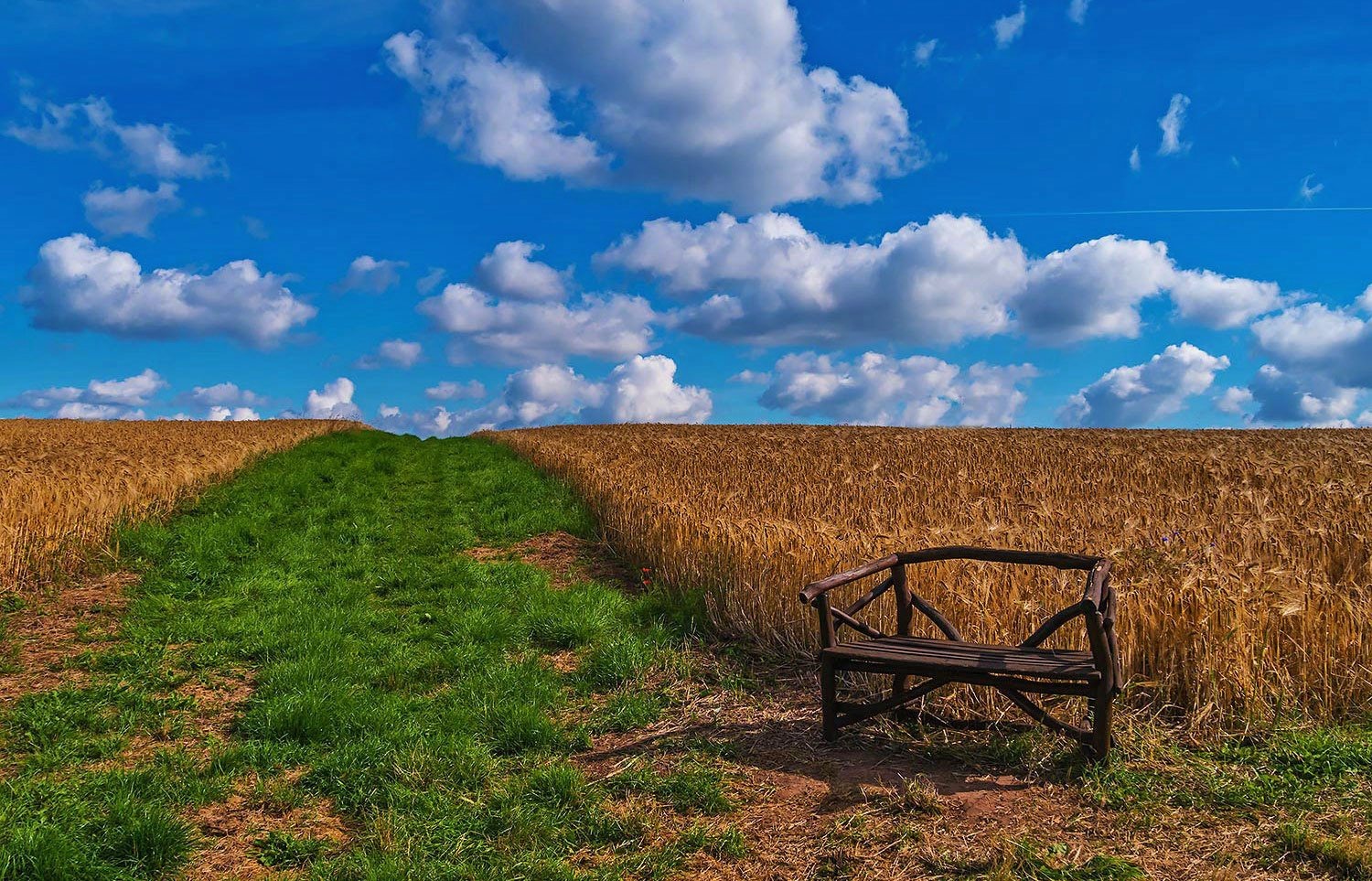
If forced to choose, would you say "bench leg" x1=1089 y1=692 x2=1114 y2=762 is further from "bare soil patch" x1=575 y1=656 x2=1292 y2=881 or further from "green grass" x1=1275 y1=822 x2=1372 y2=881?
"green grass" x1=1275 y1=822 x2=1372 y2=881

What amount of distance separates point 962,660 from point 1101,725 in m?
0.90

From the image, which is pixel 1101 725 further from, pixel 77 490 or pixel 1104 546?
pixel 77 490

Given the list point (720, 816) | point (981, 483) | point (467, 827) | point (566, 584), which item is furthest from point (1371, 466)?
point (467, 827)

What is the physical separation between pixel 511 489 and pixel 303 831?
42.0 ft

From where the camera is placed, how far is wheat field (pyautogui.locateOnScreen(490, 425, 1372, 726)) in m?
5.90

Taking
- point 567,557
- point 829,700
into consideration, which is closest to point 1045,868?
point 829,700

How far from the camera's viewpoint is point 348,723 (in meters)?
6.05

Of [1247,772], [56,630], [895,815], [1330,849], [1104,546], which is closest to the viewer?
[1330,849]

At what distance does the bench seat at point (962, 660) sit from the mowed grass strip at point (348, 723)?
1.17m

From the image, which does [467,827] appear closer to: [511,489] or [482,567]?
[482,567]

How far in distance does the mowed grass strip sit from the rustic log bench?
1.15 meters

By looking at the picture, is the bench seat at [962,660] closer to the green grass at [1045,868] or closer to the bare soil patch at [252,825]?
the green grass at [1045,868]

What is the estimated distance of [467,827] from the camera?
468cm

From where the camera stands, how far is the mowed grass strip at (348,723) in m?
4.52
